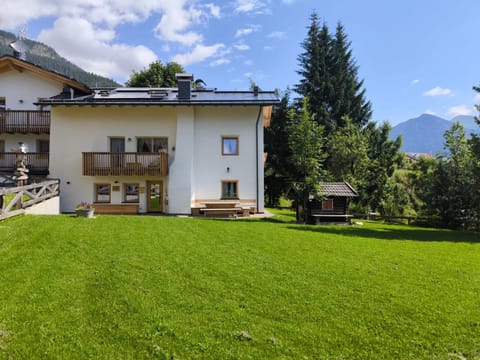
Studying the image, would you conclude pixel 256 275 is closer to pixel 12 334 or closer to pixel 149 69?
pixel 12 334

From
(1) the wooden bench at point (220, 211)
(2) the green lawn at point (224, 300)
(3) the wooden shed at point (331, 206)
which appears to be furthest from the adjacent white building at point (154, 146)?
(2) the green lawn at point (224, 300)

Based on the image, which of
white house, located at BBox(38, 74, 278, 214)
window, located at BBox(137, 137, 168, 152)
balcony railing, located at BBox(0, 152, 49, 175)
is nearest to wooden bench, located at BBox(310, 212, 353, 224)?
white house, located at BBox(38, 74, 278, 214)

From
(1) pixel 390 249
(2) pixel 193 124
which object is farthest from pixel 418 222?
(2) pixel 193 124

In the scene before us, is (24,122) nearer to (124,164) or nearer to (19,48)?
(19,48)

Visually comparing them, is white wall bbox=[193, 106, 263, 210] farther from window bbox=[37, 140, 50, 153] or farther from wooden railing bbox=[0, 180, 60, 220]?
window bbox=[37, 140, 50, 153]

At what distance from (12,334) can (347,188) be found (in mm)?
14108

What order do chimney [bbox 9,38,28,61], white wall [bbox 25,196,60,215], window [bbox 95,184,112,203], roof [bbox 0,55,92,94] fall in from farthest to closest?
1. chimney [bbox 9,38,28,61]
2. roof [bbox 0,55,92,94]
3. window [bbox 95,184,112,203]
4. white wall [bbox 25,196,60,215]

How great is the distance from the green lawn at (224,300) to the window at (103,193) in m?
8.59

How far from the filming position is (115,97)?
16.9 meters

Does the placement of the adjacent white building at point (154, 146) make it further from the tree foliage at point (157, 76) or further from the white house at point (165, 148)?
the tree foliage at point (157, 76)

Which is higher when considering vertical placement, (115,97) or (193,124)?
(115,97)

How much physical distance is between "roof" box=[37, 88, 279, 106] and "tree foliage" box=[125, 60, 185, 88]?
1052 centimetres

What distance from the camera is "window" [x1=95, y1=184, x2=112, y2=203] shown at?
16.5 m

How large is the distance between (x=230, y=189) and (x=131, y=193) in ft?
18.8
